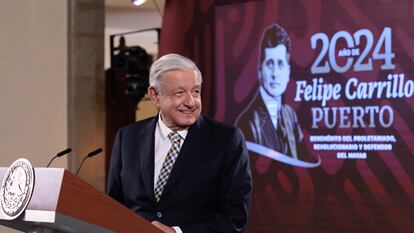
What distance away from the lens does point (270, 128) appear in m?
6.61

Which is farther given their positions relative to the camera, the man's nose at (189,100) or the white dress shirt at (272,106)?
the white dress shirt at (272,106)

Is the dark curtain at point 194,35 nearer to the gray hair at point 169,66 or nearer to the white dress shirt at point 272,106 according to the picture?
the white dress shirt at point 272,106

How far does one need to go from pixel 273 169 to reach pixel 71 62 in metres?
2.05

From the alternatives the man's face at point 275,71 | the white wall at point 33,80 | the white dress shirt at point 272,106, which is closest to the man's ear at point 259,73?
the man's face at point 275,71

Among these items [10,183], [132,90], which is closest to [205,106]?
[132,90]

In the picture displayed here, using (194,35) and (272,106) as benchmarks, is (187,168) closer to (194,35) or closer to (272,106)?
(272,106)

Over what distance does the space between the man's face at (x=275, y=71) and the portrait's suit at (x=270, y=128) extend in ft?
0.40

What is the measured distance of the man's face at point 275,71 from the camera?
21.3 ft

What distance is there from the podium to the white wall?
5046 mm

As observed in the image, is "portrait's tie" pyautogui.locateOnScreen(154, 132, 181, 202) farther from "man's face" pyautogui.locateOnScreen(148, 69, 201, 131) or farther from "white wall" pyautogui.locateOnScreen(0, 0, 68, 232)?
"white wall" pyautogui.locateOnScreen(0, 0, 68, 232)

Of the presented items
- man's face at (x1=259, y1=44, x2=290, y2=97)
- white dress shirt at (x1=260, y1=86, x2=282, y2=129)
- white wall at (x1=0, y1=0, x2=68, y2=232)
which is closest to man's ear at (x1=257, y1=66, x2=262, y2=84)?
man's face at (x1=259, y1=44, x2=290, y2=97)

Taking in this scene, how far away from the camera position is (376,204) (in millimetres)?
6074

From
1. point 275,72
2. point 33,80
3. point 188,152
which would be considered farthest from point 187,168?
Answer: point 33,80

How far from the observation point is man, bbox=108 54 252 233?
7.84 ft
